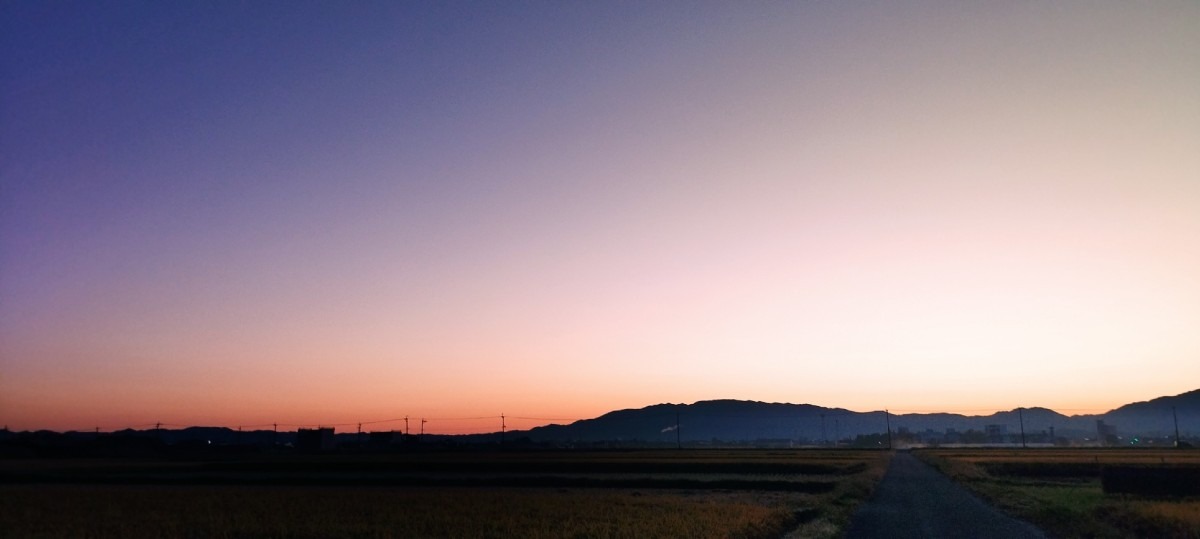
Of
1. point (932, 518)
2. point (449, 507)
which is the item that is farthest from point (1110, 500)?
point (449, 507)

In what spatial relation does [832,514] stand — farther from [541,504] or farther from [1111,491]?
[1111,491]

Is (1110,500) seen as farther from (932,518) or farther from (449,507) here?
(449,507)

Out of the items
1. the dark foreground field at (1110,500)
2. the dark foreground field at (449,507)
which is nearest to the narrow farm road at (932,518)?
the dark foreground field at (1110,500)

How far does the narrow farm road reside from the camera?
24203 millimetres

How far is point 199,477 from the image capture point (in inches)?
2450

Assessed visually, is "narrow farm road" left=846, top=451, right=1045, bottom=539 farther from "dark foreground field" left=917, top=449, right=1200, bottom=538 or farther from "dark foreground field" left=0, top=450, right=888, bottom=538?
"dark foreground field" left=0, top=450, right=888, bottom=538

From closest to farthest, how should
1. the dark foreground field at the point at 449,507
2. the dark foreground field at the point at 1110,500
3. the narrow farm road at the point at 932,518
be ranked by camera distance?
the narrow farm road at the point at 932,518 → the dark foreground field at the point at 1110,500 → the dark foreground field at the point at 449,507

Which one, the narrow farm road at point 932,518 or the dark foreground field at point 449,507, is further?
the dark foreground field at point 449,507

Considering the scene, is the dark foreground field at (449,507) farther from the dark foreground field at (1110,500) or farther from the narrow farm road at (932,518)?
the dark foreground field at (1110,500)

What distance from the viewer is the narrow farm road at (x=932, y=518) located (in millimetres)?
24203

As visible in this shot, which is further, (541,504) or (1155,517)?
(541,504)

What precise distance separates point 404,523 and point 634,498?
14436mm

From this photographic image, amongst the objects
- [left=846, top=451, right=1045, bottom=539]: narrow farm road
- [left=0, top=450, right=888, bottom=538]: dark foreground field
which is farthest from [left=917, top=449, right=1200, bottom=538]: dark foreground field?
[left=0, top=450, right=888, bottom=538]: dark foreground field

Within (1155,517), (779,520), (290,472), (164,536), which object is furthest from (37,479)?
(1155,517)
